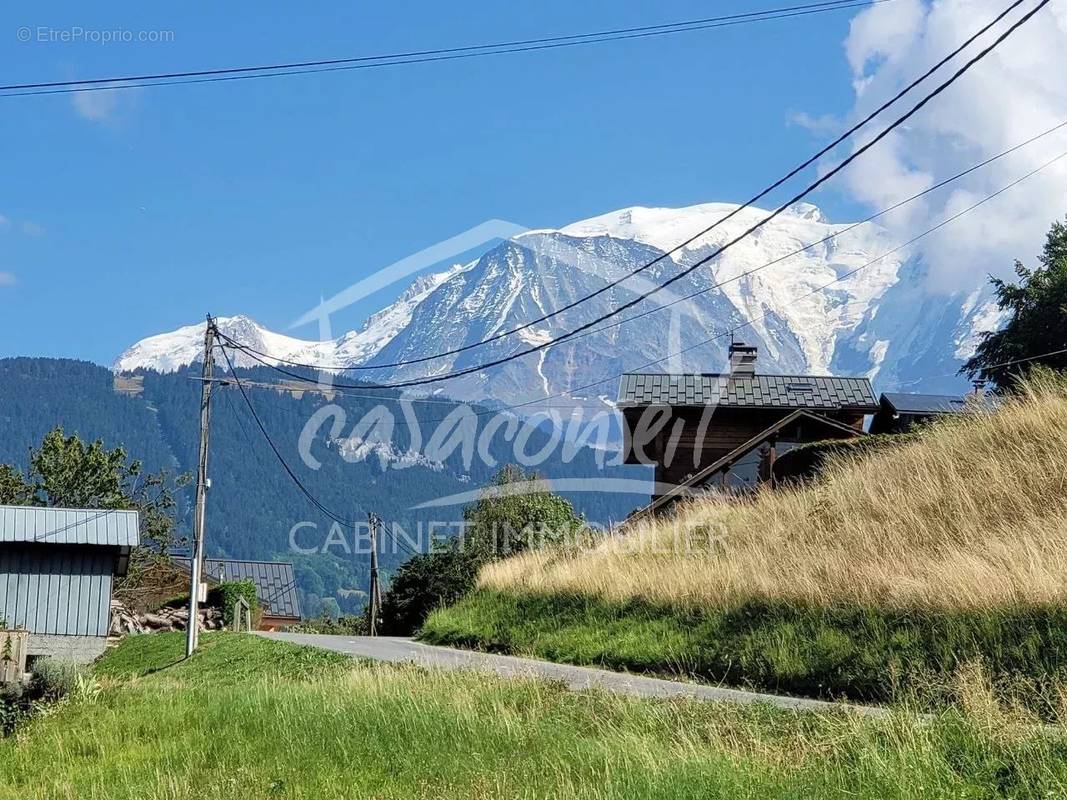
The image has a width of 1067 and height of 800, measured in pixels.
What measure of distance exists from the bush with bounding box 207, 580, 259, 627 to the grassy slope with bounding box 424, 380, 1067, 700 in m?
21.1

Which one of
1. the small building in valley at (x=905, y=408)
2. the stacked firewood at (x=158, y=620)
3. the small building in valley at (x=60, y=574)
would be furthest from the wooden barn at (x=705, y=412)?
the small building in valley at (x=60, y=574)

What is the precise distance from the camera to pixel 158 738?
1283cm

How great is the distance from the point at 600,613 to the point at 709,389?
2257 centimetres

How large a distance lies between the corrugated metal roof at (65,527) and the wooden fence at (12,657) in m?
9.69

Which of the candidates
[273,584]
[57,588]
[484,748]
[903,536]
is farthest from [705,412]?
[273,584]

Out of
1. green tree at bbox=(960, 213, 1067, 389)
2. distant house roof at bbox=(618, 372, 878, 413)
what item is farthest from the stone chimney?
green tree at bbox=(960, 213, 1067, 389)

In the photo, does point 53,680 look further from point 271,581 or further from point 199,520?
point 271,581

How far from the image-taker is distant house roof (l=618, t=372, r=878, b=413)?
41.2 meters

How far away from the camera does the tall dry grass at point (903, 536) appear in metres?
14.1

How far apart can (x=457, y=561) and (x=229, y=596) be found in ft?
38.7

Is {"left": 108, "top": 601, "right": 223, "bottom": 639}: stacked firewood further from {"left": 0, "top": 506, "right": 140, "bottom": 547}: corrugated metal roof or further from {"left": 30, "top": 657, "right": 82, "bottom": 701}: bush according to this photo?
{"left": 30, "top": 657, "right": 82, "bottom": 701}: bush

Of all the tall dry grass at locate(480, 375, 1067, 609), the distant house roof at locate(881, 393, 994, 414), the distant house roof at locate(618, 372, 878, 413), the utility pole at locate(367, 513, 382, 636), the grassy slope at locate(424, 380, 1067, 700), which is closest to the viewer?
the grassy slope at locate(424, 380, 1067, 700)

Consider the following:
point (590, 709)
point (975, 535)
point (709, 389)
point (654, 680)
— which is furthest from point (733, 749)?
point (709, 389)

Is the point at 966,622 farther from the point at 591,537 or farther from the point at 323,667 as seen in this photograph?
the point at 591,537
